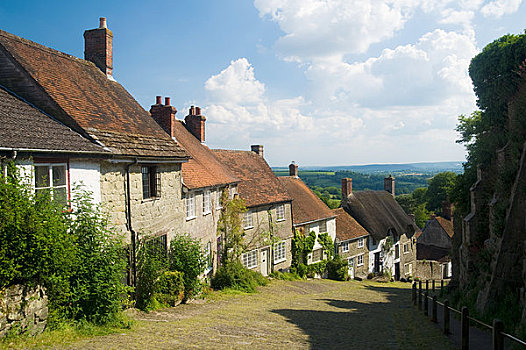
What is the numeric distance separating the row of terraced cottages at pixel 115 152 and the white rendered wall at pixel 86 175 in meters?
0.03

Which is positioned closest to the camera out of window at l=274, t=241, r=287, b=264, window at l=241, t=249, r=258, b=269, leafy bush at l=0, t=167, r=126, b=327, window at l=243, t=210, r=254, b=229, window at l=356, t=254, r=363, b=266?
leafy bush at l=0, t=167, r=126, b=327

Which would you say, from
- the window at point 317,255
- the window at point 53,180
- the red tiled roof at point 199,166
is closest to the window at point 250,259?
the red tiled roof at point 199,166

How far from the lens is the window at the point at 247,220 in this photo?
24.3m

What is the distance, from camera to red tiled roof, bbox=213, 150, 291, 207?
25578 mm

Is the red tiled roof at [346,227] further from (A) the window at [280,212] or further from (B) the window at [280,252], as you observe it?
(A) the window at [280,212]

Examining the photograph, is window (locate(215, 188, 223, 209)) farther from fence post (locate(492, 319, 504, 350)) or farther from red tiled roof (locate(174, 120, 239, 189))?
fence post (locate(492, 319, 504, 350))

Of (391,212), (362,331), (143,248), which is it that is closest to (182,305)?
(143,248)

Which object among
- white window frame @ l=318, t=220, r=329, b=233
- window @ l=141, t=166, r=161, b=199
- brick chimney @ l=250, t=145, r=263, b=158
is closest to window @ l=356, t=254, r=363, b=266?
white window frame @ l=318, t=220, r=329, b=233

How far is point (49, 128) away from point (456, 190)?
17.4 metres

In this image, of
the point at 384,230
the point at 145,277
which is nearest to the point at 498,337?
the point at 145,277

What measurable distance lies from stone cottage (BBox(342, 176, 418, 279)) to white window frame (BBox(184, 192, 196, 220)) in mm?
23456

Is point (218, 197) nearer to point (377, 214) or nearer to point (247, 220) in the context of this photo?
point (247, 220)

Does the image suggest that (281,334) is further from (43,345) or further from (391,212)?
(391,212)

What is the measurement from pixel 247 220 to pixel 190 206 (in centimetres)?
763
